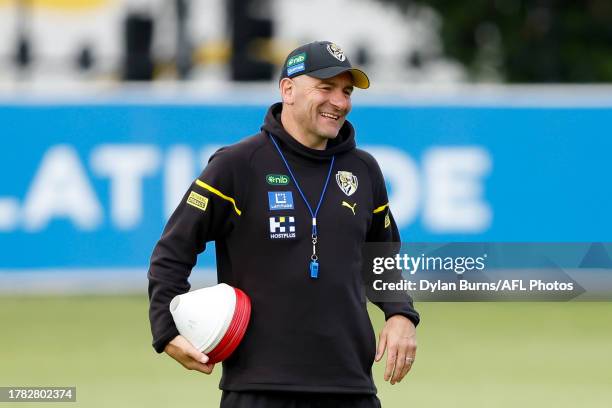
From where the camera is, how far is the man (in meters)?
6.50

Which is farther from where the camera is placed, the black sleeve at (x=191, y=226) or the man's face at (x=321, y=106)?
the man's face at (x=321, y=106)

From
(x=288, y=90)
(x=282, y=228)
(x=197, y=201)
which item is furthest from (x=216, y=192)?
(x=288, y=90)

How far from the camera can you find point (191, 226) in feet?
21.4

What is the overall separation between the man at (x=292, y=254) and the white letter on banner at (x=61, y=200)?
10244mm

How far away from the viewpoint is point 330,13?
34531mm

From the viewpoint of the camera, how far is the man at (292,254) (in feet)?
21.3

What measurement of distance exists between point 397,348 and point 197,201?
1.03 meters

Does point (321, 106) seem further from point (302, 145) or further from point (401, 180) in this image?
point (401, 180)

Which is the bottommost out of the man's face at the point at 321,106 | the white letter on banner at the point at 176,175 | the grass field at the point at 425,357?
the grass field at the point at 425,357

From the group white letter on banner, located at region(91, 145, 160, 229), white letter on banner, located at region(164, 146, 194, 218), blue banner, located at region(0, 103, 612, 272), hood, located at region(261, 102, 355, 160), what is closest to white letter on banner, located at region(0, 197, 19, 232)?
blue banner, located at region(0, 103, 612, 272)

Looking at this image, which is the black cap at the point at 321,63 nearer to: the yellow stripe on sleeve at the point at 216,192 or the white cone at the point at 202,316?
the yellow stripe on sleeve at the point at 216,192

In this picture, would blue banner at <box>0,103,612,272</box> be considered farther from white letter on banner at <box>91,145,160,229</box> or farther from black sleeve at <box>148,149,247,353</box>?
black sleeve at <box>148,149,247,353</box>

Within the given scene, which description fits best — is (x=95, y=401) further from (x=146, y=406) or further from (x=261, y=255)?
(x=261, y=255)

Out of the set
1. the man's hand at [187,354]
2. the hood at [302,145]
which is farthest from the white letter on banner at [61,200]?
the man's hand at [187,354]
